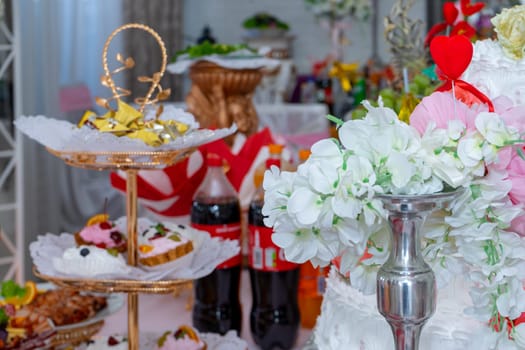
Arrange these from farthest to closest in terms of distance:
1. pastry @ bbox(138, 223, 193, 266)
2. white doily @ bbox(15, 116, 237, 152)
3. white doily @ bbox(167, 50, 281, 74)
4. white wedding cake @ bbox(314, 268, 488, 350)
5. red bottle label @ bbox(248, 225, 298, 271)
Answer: white doily @ bbox(167, 50, 281, 74) < red bottle label @ bbox(248, 225, 298, 271) < pastry @ bbox(138, 223, 193, 266) < white doily @ bbox(15, 116, 237, 152) < white wedding cake @ bbox(314, 268, 488, 350)

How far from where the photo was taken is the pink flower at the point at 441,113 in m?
0.59

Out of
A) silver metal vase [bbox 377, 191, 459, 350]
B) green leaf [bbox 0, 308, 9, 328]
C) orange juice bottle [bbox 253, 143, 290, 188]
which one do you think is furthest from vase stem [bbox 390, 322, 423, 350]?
green leaf [bbox 0, 308, 9, 328]

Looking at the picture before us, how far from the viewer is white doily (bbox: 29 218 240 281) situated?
1.07 meters

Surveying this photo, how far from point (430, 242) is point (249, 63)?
1.20 m

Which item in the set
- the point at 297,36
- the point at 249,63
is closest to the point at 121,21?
the point at 297,36

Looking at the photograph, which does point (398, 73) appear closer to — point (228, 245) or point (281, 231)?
point (228, 245)

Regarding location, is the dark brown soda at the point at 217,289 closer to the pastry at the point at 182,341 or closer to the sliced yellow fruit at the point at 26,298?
the pastry at the point at 182,341

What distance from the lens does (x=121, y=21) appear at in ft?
15.3

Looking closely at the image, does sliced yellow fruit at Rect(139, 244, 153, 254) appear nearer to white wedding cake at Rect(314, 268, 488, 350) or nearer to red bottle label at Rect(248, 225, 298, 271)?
red bottle label at Rect(248, 225, 298, 271)

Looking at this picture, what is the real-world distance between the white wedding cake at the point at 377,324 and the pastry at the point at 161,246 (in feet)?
1.03

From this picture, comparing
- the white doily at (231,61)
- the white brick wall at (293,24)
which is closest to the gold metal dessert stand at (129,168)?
the white doily at (231,61)

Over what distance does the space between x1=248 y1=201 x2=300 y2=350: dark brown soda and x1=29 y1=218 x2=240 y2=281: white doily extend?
10 centimetres

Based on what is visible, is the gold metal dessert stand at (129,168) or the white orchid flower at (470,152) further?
the gold metal dessert stand at (129,168)

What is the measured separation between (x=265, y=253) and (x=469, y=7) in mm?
522
